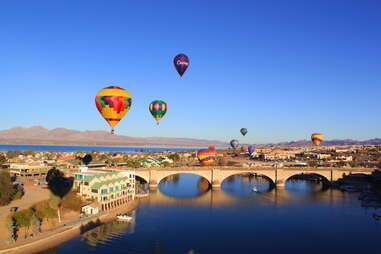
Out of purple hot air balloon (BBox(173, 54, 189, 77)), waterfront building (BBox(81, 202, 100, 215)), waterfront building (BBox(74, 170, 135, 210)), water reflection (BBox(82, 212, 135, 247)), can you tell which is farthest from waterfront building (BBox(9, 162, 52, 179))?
purple hot air balloon (BBox(173, 54, 189, 77))

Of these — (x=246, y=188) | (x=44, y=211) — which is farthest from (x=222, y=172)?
(x=44, y=211)

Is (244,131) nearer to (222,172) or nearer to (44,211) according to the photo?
(222,172)

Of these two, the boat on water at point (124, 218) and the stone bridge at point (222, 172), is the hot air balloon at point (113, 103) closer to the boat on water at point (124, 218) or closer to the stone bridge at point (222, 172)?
the boat on water at point (124, 218)

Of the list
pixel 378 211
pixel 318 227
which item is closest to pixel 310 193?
pixel 378 211

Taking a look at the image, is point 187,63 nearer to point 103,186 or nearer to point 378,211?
point 103,186

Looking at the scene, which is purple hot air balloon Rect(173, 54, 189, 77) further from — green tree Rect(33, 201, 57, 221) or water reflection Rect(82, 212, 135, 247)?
green tree Rect(33, 201, 57, 221)

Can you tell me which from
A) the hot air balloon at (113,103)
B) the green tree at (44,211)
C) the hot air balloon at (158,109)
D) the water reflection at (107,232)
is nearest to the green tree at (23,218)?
the green tree at (44,211)

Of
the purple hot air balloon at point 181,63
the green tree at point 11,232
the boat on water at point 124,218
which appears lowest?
the boat on water at point 124,218
